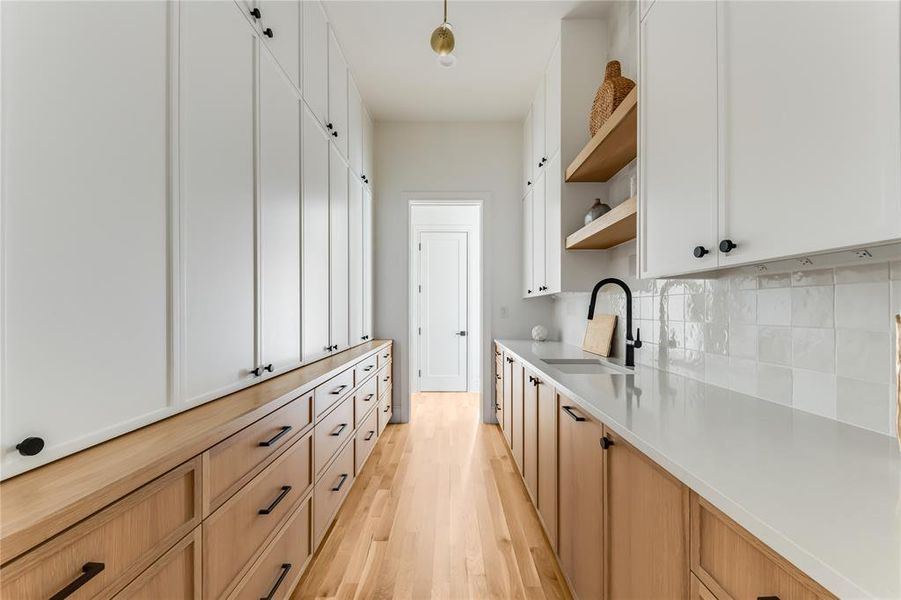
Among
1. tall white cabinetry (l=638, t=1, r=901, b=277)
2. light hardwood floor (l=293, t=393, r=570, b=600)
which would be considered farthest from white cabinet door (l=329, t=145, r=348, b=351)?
tall white cabinetry (l=638, t=1, r=901, b=277)

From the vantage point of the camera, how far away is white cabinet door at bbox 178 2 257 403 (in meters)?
1.17

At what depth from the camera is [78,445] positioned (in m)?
0.83

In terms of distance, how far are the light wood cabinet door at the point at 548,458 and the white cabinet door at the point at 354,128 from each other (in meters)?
2.22

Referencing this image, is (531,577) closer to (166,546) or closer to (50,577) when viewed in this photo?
(166,546)

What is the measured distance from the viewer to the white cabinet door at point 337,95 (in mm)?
2592

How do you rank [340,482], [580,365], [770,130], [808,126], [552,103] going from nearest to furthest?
[808,126], [770,130], [340,482], [580,365], [552,103]

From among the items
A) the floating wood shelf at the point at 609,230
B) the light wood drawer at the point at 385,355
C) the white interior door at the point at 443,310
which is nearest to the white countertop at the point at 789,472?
the floating wood shelf at the point at 609,230

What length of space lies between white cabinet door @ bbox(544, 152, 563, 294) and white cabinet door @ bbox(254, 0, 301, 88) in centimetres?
165

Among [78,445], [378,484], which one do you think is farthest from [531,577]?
[78,445]

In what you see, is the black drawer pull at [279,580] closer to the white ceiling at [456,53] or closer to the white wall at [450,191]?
the white wall at [450,191]

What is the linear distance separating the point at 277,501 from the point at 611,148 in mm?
2123

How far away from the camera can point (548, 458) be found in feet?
6.04

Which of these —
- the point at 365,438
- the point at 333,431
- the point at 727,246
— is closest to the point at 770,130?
the point at 727,246

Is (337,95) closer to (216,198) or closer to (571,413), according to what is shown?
(216,198)
